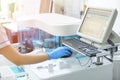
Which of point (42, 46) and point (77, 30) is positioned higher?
point (77, 30)

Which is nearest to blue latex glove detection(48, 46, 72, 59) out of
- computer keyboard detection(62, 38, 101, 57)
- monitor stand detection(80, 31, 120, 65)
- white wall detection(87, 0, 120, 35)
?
computer keyboard detection(62, 38, 101, 57)

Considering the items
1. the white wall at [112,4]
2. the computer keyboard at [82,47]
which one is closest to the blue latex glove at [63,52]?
the computer keyboard at [82,47]

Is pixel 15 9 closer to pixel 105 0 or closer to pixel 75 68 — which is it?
pixel 105 0

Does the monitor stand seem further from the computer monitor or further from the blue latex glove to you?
the blue latex glove

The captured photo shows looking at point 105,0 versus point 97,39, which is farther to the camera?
point 105,0

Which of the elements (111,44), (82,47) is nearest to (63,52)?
(82,47)

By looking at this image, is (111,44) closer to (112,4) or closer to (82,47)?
(82,47)

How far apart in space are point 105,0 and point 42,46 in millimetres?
631

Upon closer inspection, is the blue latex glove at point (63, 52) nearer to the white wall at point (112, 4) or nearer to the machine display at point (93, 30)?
the machine display at point (93, 30)

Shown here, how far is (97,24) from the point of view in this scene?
1166 mm

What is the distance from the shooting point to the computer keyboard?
1070 millimetres

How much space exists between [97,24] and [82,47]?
6.0 inches

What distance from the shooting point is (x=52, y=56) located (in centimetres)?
141

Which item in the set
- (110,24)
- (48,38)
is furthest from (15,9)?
(110,24)
